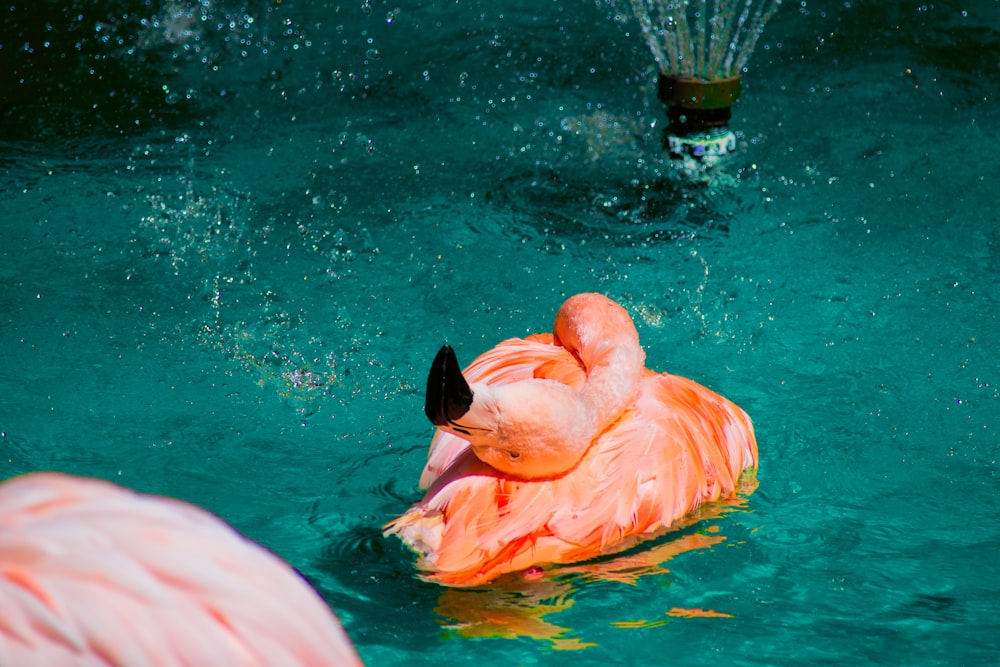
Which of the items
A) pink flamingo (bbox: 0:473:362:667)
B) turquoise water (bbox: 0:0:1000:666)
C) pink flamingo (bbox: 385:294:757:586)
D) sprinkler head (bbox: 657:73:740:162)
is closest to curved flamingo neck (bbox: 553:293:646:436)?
pink flamingo (bbox: 385:294:757:586)

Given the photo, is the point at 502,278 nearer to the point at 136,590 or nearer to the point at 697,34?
the point at 697,34

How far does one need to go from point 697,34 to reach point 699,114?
1.10 m

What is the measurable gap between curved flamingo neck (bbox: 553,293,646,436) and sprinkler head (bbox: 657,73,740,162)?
201cm

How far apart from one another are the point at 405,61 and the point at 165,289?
7.45 ft

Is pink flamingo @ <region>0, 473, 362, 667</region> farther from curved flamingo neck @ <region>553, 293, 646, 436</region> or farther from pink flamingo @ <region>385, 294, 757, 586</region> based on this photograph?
curved flamingo neck @ <region>553, 293, 646, 436</region>

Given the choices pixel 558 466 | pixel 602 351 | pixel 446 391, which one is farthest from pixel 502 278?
pixel 446 391

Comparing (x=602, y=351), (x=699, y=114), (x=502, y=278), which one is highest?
(x=699, y=114)

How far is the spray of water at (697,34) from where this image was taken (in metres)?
5.08

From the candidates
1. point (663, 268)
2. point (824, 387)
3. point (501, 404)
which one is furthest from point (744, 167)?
point (501, 404)

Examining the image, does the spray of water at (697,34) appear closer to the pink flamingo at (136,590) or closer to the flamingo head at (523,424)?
the flamingo head at (523,424)

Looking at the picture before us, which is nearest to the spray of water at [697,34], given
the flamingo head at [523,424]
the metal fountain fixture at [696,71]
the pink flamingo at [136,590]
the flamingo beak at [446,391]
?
the metal fountain fixture at [696,71]

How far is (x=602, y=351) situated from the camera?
272cm

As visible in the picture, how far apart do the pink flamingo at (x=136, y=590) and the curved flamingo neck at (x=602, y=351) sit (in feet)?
6.06

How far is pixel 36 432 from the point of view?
10.9ft
